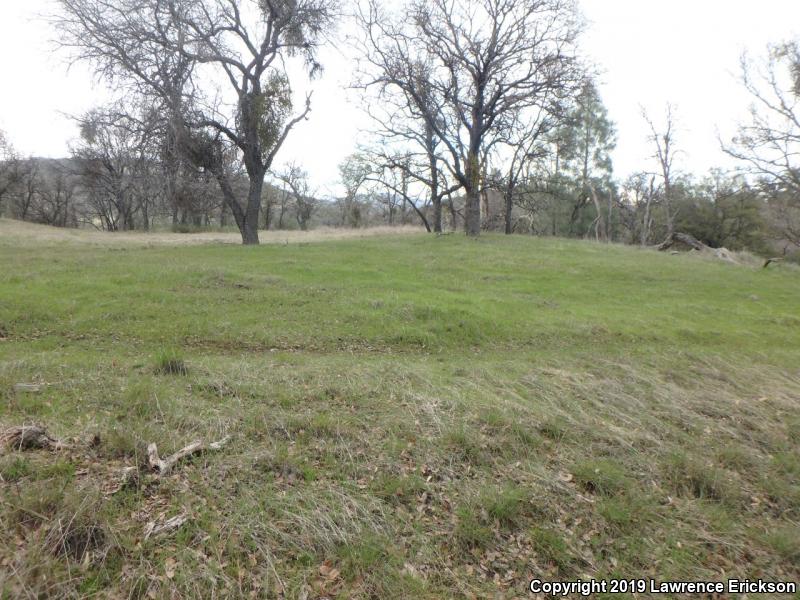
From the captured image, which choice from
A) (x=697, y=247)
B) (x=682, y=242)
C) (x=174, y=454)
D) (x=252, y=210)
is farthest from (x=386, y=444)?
(x=682, y=242)

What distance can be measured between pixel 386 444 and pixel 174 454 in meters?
2.01

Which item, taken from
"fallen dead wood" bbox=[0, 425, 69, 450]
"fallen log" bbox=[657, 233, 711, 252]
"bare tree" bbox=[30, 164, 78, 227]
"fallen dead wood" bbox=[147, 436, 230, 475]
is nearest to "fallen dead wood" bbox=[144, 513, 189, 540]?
"fallen dead wood" bbox=[147, 436, 230, 475]

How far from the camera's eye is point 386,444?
16.2 feet

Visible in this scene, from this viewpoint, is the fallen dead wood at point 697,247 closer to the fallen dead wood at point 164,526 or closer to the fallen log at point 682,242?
the fallen log at point 682,242

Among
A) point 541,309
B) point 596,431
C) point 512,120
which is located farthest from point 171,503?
point 512,120

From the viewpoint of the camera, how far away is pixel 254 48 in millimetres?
20500

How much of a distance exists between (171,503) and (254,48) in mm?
21320

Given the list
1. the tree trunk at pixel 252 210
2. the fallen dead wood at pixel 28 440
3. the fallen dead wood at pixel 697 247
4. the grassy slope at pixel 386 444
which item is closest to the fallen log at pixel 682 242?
the fallen dead wood at pixel 697 247

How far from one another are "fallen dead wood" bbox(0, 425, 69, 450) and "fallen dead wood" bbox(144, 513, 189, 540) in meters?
1.39

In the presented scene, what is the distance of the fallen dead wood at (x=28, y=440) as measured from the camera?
4.10 metres

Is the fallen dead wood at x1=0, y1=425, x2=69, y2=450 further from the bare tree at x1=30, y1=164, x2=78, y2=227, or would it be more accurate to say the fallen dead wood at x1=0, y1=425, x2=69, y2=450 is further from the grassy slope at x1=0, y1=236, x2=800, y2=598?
the bare tree at x1=30, y1=164, x2=78, y2=227

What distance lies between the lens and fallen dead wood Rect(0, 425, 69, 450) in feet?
13.5

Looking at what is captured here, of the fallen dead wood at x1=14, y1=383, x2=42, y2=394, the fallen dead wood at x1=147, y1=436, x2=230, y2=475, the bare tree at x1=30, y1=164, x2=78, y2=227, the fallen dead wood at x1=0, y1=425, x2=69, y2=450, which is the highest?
the bare tree at x1=30, y1=164, x2=78, y2=227

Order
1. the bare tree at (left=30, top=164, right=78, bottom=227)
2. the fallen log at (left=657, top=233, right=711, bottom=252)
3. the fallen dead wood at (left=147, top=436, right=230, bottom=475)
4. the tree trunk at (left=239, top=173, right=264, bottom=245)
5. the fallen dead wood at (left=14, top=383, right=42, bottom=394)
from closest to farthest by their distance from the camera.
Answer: the fallen dead wood at (left=147, top=436, right=230, bottom=475)
the fallen dead wood at (left=14, top=383, right=42, bottom=394)
the tree trunk at (left=239, top=173, right=264, bottom=245)
the fallen log at (left=657, top=233, right=711, bottom=252)
the bare tree at (left=30, top=164, right=78, bottom=227)
